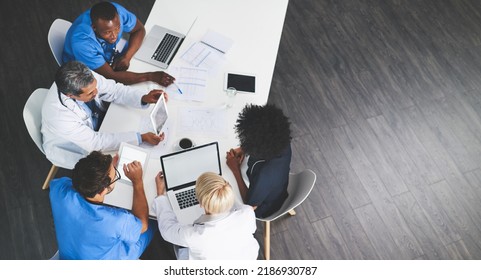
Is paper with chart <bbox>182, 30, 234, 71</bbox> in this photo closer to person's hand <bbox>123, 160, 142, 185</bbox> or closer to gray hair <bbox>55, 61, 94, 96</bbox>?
gray hair <bbox>55, 61, 94, 96</bbox>

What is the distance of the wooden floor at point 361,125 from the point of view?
2.88 metres

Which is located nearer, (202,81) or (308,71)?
(202,81)

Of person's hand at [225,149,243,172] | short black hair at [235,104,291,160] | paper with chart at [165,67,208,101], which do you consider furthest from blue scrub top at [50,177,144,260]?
paper with chart at [165,67,208,101]

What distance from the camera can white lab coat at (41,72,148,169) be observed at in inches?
82.5

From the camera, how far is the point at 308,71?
3.55 m

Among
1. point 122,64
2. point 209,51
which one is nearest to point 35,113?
point 122,64

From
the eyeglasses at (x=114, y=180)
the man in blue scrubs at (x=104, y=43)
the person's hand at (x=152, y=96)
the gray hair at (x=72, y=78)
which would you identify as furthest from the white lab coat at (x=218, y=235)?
the man in blue scrubs at (x=104, y=43)

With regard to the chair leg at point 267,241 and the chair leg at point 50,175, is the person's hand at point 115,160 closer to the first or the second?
the chair leg at point 50,175

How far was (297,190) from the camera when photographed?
7.25 ft

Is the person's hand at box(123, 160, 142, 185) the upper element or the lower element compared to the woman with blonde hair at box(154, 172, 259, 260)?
lower

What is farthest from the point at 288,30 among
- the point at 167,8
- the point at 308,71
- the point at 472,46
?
the point at 472,46

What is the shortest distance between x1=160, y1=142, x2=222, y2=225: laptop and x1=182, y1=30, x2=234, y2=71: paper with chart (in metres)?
0.64
